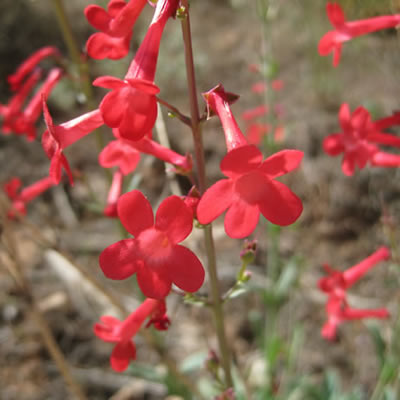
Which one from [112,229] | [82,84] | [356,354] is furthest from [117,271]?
[112,229]

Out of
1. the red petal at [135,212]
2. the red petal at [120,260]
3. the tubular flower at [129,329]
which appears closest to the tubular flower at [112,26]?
the red petal at [135,212]

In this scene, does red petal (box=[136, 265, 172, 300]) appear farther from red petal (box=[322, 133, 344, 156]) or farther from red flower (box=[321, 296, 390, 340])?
red flower (box=[321, 296, 390, 340])

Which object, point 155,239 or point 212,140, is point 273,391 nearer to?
point 155,239

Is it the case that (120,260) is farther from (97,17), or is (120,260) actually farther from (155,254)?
(97,17)

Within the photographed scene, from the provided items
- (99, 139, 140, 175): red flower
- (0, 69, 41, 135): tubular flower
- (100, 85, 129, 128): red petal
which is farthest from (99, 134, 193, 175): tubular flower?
(0, 69, 41, 135): tubular flower

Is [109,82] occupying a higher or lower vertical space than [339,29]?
higher

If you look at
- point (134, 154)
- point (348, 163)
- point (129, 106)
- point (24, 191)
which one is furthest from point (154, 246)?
point (24, 191)
